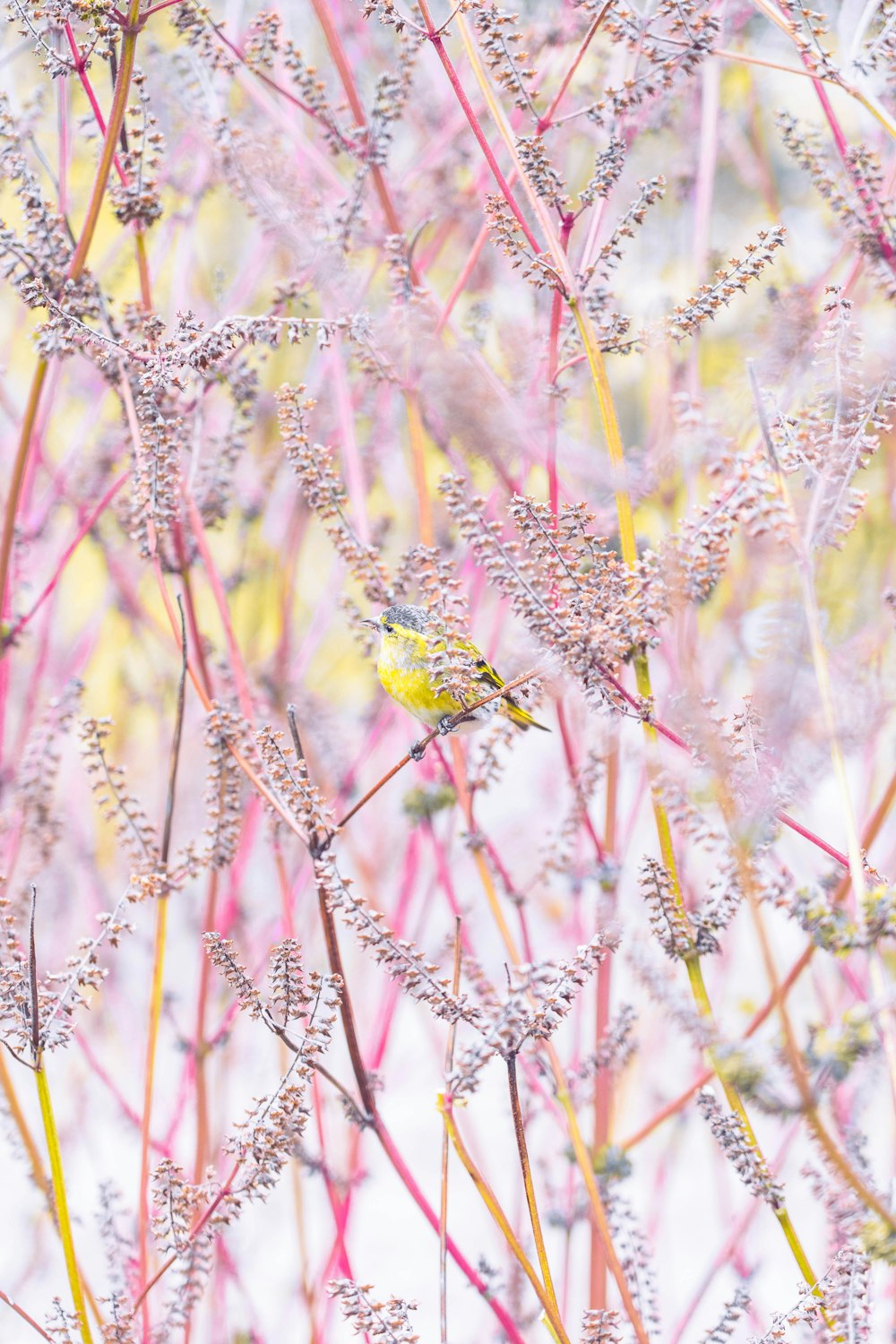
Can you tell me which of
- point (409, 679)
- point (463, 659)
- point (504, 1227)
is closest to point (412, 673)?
point (409, 679)

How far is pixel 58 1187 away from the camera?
0.78 m

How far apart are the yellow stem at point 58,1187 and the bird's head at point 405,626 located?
618 mm

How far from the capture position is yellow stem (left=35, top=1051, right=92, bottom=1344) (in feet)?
2.52

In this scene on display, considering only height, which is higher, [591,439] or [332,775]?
[591,439]

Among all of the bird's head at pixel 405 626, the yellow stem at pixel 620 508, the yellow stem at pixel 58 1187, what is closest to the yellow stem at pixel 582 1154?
the yellow stem at pixel 620 508

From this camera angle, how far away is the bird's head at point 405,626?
1304 millimetres

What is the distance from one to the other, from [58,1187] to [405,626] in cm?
74

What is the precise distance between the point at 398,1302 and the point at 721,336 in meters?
3.10

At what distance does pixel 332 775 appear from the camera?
1.65 metres

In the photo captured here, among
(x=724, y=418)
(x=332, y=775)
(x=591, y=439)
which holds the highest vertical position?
(x=591, y=439)

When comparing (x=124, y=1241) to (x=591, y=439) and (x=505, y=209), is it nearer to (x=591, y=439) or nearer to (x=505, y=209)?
(x=505, y=209)

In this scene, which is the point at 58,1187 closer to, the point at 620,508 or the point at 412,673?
the point at 620,508

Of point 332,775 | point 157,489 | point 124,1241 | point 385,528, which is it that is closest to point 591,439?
point 385,528

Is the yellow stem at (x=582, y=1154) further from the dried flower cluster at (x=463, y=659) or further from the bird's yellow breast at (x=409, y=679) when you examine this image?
the bird's yellow breast at (x=409, y=679)
